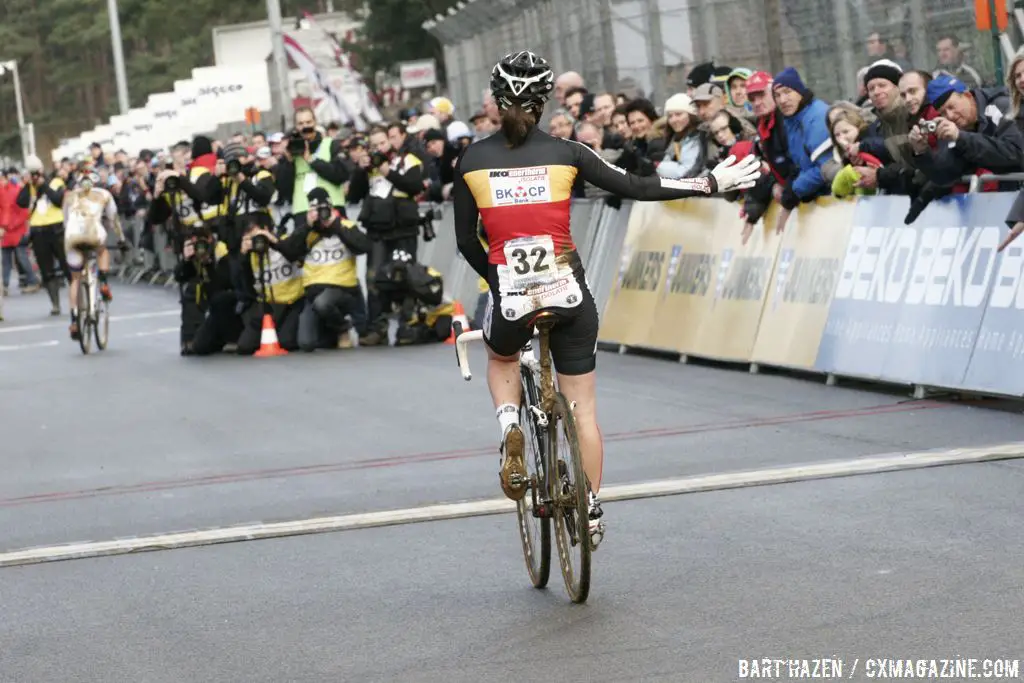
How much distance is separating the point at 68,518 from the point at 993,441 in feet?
15.9

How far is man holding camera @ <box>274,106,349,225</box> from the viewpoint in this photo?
20.0m

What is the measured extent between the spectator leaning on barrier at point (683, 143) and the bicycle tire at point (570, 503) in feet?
30.0

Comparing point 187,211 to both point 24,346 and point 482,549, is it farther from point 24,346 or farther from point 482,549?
point 482,549

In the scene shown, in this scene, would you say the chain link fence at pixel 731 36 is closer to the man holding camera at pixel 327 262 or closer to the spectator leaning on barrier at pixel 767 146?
the spectator leaning on barrier at pixel 767 146

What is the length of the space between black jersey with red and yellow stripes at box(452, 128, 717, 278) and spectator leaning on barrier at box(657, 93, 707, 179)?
346 inches

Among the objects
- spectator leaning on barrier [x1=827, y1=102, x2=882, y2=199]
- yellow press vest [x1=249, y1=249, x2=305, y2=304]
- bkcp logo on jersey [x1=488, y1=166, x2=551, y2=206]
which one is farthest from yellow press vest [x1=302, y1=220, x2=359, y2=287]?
bkcp logo on jersey [x1=488, y1=166, x2=551, y2=206]

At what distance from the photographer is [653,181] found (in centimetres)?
793

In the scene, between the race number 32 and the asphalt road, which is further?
the race number 32

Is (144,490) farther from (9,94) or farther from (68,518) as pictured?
(9,94)

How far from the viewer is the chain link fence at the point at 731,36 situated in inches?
675

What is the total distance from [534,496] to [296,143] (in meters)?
12.4

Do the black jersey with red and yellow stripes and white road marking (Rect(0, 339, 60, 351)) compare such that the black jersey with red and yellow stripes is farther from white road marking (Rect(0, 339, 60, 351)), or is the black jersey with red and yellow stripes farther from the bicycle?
white road marking (Rect(0, 339, 60, 351))

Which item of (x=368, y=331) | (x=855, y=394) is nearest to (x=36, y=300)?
(x=368, y=331)

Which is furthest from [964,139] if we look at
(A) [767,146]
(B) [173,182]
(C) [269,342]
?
(B) [173,182]
